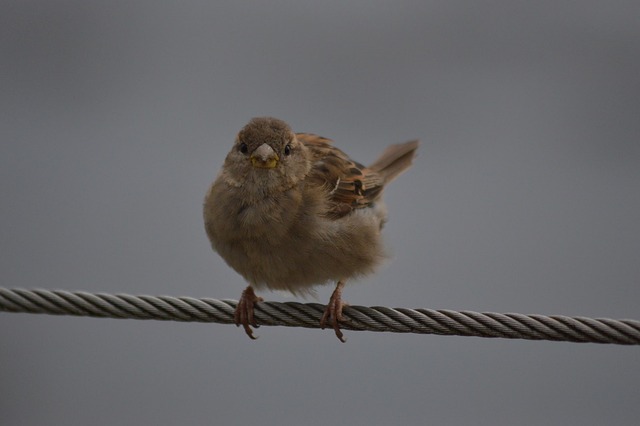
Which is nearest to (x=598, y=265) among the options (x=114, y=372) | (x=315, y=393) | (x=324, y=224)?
(x=315, y=393)

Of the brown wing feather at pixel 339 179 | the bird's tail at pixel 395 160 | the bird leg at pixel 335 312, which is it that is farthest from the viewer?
the bird's tail at pixel 395 160

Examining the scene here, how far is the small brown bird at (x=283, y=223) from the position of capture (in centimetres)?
432

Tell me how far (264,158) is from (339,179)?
1.99 feet

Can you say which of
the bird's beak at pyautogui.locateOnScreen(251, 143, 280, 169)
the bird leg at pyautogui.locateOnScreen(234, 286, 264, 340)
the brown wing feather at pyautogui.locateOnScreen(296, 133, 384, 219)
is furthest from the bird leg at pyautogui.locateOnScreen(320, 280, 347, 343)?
the bird's beak at pyautogui.locateOnScreen(251, 143, 280, 169)

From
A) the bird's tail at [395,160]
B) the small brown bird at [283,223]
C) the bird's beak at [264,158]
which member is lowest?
the small brown bird at [283,223]

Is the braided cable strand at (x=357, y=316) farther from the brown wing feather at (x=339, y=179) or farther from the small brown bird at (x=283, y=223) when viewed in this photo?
the brown wing feather at (x=339, y=179)

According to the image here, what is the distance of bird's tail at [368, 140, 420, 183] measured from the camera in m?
5.86

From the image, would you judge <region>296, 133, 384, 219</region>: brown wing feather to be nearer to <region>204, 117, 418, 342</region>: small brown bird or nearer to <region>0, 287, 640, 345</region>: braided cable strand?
<region>204, 117, 418, 342</region>: small brown bird

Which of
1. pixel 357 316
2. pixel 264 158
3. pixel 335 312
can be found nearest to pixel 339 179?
pixel 264 158

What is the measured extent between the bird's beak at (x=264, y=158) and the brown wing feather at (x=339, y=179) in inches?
10.5

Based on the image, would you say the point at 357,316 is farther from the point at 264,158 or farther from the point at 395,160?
the point at 395,160

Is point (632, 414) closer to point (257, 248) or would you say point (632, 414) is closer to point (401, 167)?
point (401, 167)

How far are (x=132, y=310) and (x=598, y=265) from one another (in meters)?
7.62

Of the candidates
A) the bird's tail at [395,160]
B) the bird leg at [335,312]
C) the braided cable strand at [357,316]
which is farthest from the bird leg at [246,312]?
the bird's tail at [395,160]
